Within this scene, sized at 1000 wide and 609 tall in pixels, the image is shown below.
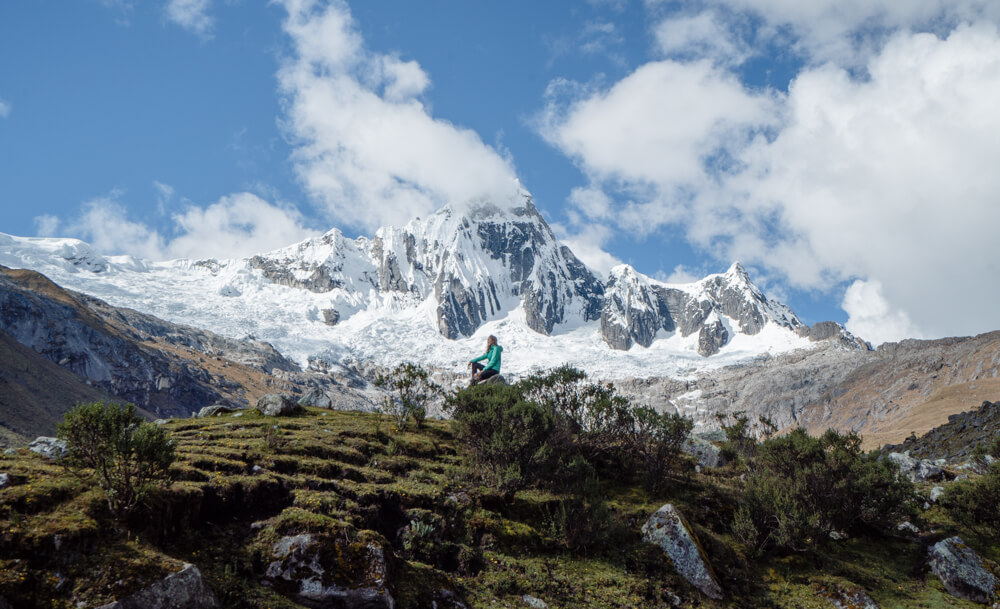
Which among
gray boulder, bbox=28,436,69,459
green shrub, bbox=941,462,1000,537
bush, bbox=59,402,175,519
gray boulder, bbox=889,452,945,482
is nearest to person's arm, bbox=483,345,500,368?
bush, bbox=59,402,175,519

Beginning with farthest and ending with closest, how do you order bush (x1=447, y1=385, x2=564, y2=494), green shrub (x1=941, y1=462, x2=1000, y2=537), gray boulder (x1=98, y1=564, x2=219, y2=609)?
1. green shrub (x1=941, y1=462, x2=1000, y2=537)
2. bush (x1=447, y1=385, x2=564, y2=494)
3. gray boulder (x1=98, y1=564, x2=219, y2=609)

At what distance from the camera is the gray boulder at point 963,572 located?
20766 millimetres

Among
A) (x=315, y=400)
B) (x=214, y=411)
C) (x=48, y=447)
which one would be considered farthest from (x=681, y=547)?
(x=214, y=411)

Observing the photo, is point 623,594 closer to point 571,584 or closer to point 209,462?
point 571,584

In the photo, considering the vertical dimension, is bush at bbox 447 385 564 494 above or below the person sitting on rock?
below

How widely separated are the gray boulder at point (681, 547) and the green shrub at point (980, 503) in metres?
16.4

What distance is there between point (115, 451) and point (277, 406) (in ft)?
55.5

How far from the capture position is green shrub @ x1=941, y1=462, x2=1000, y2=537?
24750 mm

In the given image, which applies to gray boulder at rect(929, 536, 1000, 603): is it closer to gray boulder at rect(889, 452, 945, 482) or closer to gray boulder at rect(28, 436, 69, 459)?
gray boulder at rect(889, 452, 945, 482)

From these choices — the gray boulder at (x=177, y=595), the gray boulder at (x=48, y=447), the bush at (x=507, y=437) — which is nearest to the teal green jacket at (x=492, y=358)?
the bush at (x=507, y=437)

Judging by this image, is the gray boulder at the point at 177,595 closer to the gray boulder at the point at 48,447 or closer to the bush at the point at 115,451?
the bush at the point at 115,451

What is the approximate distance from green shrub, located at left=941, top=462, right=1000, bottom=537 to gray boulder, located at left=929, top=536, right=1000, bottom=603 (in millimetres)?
3557

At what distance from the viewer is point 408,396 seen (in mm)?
32500

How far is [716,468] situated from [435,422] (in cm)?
1785
